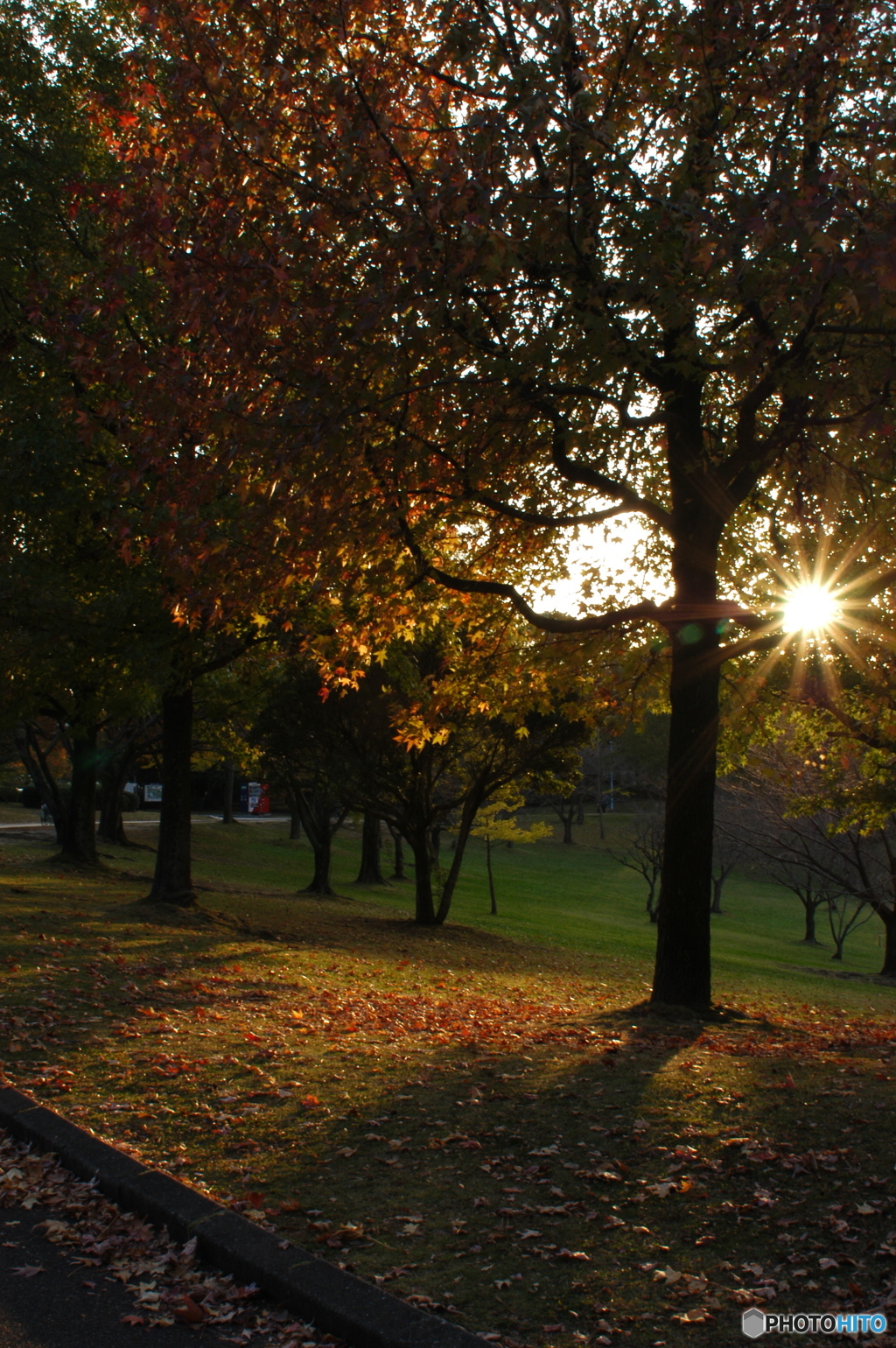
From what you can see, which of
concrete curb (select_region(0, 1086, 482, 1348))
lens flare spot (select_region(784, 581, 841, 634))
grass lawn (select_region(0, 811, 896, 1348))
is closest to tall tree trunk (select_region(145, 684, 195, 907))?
grass lawn (select_region(0, 811, 896, 1348))

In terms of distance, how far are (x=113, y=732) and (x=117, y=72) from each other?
79.6ft

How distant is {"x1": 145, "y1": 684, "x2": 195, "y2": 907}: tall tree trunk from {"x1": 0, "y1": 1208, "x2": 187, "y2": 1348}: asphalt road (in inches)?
515

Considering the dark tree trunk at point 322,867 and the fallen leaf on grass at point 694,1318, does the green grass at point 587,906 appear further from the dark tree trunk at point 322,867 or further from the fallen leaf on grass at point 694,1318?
the fallen leaf on grass at point 694,1318

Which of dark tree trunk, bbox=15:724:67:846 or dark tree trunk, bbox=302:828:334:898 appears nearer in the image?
dark tree trunk, bbox=15:724:67:846

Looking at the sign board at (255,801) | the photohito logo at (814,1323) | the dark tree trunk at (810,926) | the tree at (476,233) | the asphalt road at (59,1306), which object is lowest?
the dark tree trunk at (810,926)

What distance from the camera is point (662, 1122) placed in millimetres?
6051

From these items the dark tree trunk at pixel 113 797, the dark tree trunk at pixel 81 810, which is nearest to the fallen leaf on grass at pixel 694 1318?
the dark tree trunk at pixel 81 810

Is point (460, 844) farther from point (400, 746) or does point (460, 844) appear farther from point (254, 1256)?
point (254, 1256)

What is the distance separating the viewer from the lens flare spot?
12.0m

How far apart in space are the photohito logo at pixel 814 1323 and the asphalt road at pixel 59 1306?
2.01 meters

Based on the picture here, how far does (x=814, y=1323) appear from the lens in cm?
371

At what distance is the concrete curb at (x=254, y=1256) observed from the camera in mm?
3516

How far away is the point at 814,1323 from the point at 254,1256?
2.20m

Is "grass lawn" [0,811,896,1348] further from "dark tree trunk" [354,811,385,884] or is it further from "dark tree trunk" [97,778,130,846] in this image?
"dark tree trunk" [354,811,385,884]
